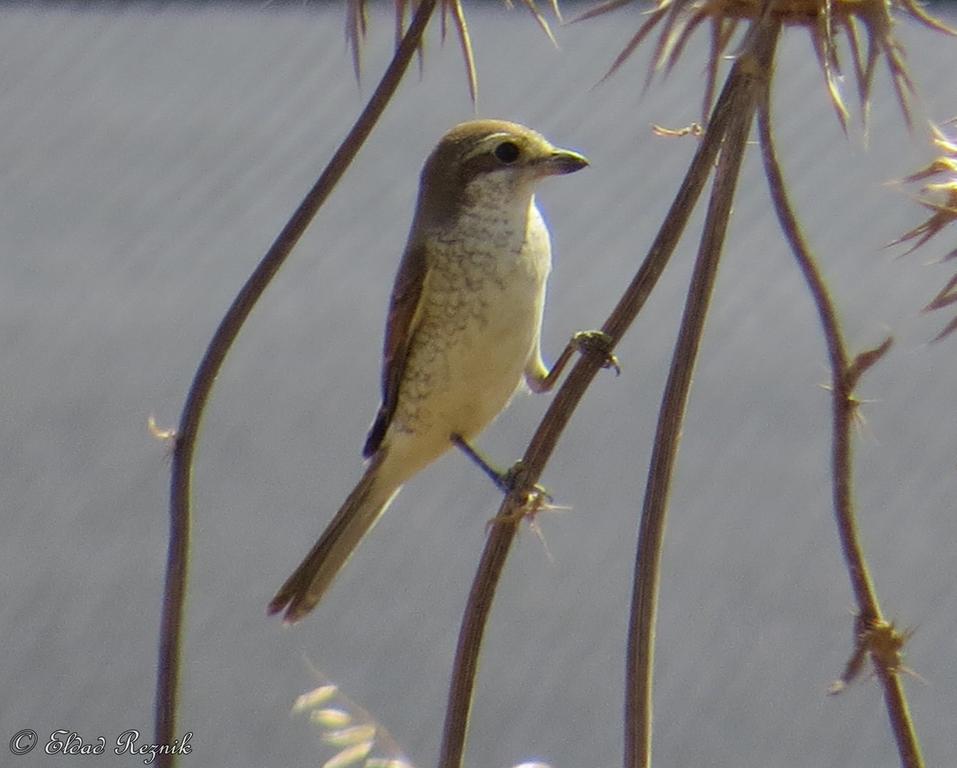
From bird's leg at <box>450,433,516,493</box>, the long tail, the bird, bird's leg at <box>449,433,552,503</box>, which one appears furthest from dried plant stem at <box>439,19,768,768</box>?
the bird

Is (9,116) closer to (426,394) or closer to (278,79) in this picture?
(278,79)

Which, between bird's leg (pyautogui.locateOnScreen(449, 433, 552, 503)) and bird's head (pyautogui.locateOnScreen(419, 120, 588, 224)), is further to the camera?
bird's head (pyautogui.locateOnScreen(419, 120, 588, 224))

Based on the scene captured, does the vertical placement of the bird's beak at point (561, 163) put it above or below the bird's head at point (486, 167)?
below

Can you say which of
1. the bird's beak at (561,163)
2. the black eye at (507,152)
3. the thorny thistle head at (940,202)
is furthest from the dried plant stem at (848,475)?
the black eye at (507,152)

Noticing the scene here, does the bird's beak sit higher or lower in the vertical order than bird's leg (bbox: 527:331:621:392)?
higher

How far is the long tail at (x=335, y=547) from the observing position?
2006 mm

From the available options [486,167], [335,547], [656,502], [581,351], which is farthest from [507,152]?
[656,502]

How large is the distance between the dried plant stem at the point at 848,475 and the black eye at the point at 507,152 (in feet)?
3.19

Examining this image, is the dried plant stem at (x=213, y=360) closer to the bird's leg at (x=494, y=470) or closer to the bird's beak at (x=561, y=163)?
the bird's leg at (x=494, y=470)

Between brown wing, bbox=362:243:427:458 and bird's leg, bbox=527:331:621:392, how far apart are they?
0.68 ft

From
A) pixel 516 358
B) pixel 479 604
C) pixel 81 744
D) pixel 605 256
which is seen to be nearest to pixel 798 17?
pixel 479 604

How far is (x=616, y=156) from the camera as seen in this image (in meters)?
4.12

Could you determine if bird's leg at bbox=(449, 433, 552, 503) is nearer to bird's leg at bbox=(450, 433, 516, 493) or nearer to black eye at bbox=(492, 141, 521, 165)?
bird's leg at bbox=(450, 433, 516, 493)

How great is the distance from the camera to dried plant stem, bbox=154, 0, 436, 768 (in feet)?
4.56
